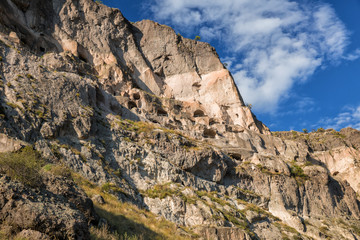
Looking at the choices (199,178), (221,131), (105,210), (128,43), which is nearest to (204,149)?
(199,178)

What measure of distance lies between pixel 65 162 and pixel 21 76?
1012 centimetres

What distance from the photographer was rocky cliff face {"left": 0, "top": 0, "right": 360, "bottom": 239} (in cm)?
2159

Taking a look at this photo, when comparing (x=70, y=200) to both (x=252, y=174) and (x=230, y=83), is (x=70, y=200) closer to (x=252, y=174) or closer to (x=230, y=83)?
(x=252, y=174)

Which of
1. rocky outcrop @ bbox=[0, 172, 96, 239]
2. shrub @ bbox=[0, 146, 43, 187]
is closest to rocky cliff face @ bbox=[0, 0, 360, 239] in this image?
rocky outcrop @ bbox=[0, 172, 96, 239]

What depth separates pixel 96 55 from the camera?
51.1 m

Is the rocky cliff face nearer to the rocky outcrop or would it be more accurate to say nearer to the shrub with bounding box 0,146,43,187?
the rocky outcrop

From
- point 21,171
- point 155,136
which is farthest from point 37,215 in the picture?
point 155,136

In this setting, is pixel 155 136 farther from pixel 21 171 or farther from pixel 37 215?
pixel 37 215

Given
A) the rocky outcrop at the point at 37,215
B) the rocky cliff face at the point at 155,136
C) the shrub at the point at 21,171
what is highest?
the rocky cliff face at the point at 155,136

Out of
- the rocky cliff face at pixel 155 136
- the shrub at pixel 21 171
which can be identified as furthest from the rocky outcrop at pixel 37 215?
the shrub at pixel 21 171

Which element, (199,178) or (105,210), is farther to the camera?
(199,178)

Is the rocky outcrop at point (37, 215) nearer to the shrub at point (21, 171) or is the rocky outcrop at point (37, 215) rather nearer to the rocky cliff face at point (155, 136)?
the rocky cliff face at point (155, 136)

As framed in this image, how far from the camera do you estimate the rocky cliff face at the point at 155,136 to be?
2159cm

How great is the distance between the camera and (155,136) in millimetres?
30625
